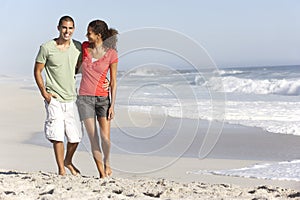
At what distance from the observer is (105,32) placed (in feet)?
16.9

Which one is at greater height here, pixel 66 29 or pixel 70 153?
pixel 66 29

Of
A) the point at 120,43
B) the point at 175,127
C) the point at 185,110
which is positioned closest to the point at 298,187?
the point at 120,43

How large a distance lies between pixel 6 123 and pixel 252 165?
7.01 m

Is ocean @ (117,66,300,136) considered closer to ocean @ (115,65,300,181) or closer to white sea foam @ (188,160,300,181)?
ocean @ (115,65,300,181)

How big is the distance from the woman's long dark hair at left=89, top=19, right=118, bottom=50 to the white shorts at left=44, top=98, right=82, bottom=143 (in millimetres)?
681

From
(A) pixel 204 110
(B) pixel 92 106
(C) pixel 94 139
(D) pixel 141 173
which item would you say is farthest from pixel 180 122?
(B) pixel 92 106

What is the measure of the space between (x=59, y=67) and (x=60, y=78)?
11 centimetres

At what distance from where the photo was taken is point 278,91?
25828mm

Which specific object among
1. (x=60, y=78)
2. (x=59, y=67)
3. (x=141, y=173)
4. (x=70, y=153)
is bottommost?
(x=141, y=173)

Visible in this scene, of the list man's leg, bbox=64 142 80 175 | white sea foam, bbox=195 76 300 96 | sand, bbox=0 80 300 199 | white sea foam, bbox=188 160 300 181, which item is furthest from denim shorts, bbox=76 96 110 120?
white sea foam, bbox=195 76 300 96

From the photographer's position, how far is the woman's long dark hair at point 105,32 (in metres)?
5.11

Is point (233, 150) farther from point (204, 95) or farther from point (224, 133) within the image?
point (204, 95)

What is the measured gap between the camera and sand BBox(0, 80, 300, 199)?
4.85m

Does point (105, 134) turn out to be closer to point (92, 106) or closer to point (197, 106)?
point (92, 106)
